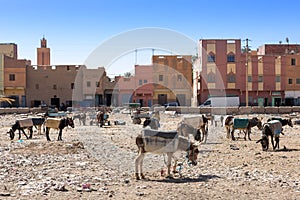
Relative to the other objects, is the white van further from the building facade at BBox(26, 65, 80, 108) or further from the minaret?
the minaret

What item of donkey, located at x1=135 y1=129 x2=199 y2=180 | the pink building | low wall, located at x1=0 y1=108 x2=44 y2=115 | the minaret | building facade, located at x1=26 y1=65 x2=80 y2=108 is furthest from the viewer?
the minaret

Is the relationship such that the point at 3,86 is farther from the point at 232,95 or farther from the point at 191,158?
the point at 191,158

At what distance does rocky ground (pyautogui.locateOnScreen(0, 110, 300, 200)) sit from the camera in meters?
10.4

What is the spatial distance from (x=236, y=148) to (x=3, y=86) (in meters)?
54.5

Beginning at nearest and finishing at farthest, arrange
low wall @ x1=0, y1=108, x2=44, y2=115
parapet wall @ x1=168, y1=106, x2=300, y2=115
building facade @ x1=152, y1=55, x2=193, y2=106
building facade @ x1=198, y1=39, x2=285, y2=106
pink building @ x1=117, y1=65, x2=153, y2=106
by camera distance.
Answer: parapet wall @ x1=168, y1=106, x2=300, y2=115 → low wall @ x1=0, y1=108, x2=44, y2=115 → building facade @ x1=198, y1=39, x2=285, y2=106 → pink building @ x1=117, y1=65, x2=153, y2=106 → building facade @ x1=152, y1=55, x2=193, y2=106

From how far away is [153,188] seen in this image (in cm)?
1104

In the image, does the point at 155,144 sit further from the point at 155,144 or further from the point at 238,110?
the point at 238,110

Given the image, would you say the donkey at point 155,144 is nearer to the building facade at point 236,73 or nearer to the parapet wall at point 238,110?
the parapet wall at point 238,110

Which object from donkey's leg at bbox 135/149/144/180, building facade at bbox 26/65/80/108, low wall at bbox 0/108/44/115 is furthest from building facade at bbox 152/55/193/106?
donkey's leg at bbox 135/149/144/180

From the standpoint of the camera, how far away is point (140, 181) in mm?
11906

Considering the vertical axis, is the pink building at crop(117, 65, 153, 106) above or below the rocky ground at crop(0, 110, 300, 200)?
above

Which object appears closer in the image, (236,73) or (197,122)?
(197,122)

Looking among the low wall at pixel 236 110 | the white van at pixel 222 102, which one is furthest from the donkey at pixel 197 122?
the white van at pixel 222 102

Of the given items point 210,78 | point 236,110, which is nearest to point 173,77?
point 210,78
